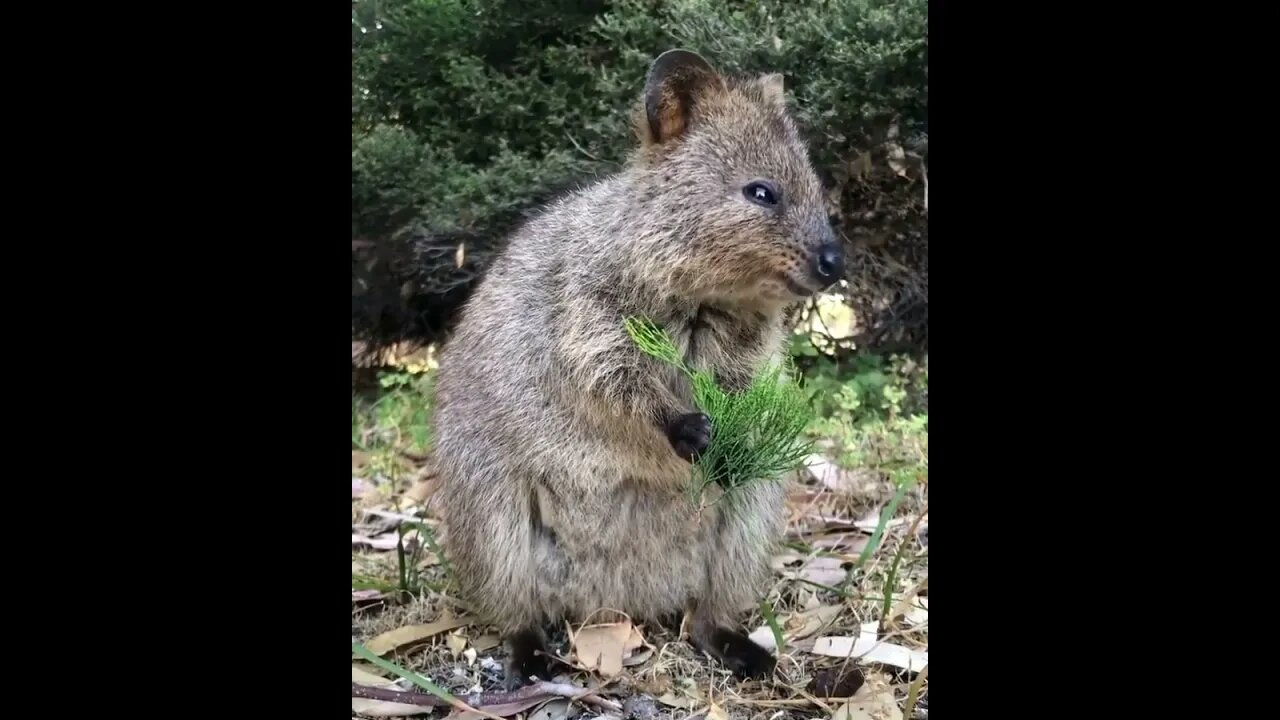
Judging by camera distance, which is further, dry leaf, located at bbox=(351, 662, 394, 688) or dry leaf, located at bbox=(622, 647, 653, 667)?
dry leaf, located at bbox=(622, 647, 653, 667)

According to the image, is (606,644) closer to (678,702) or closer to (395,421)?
(678,702)

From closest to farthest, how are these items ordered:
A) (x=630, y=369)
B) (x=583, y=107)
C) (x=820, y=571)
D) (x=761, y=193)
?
(x=761, y=193), (x=630, y=369), (x=583, y=107), (x=820, y=571)

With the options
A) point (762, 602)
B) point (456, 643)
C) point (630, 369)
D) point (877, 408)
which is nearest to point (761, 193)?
point (630, 369)

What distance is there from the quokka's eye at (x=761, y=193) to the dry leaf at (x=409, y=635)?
1.40 m

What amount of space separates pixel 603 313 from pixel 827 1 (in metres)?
0.93

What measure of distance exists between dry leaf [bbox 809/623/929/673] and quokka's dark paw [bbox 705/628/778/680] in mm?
133

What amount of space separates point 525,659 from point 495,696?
8.6 inches

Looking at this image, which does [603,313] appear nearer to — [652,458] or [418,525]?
[652,458]

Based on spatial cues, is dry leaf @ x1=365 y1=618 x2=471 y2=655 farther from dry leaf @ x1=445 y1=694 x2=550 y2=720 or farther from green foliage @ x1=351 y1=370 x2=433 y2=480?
green foliage @ x1=351 y1=370 x2=433 y2=480

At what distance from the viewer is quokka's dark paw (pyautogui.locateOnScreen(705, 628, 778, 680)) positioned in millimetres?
2490

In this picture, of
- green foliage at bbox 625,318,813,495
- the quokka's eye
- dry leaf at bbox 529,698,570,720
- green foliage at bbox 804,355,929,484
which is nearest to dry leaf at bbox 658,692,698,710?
dry leaf at bbox 529,698,570,720

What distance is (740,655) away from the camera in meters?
2.56

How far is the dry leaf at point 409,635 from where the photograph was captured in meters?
2.50
